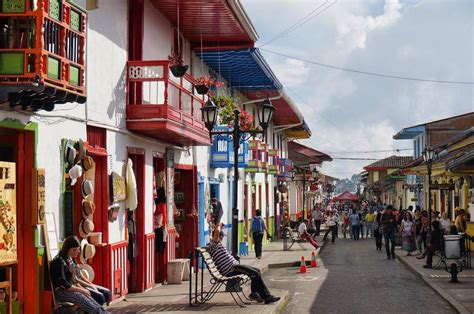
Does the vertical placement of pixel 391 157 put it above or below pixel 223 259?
above

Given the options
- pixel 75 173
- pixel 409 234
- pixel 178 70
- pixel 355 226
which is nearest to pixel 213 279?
pixel 75 173

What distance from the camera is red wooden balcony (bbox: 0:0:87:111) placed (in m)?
8.09

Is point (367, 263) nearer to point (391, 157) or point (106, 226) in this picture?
point (106, 226)

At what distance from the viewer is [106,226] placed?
13.1 metres

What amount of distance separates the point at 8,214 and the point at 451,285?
1048 centimetres

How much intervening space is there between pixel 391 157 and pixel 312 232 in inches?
2103

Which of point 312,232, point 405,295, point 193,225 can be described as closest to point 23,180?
point 405,295

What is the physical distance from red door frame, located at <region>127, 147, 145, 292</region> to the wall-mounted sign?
17.0 ft

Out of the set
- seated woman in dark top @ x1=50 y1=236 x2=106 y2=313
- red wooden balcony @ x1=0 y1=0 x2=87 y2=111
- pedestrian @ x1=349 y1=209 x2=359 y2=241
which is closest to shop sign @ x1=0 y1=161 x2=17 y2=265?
seated woman in dark top @ x1=50 y1=236 x2=106 y2=313

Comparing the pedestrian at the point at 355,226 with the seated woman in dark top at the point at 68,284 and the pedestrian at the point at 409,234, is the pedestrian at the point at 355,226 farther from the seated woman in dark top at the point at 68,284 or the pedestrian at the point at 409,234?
the seated woman in dark top at the point at 68,284

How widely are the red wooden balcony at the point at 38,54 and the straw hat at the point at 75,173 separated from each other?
6.38ft

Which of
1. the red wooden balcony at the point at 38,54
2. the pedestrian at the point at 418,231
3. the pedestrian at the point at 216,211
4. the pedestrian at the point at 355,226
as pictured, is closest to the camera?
the red wooden balcony at the point at 38,54

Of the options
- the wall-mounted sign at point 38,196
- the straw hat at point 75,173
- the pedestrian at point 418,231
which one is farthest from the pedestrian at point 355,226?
the wall-mounted sign at point 38,196

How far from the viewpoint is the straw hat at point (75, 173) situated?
1120cm
